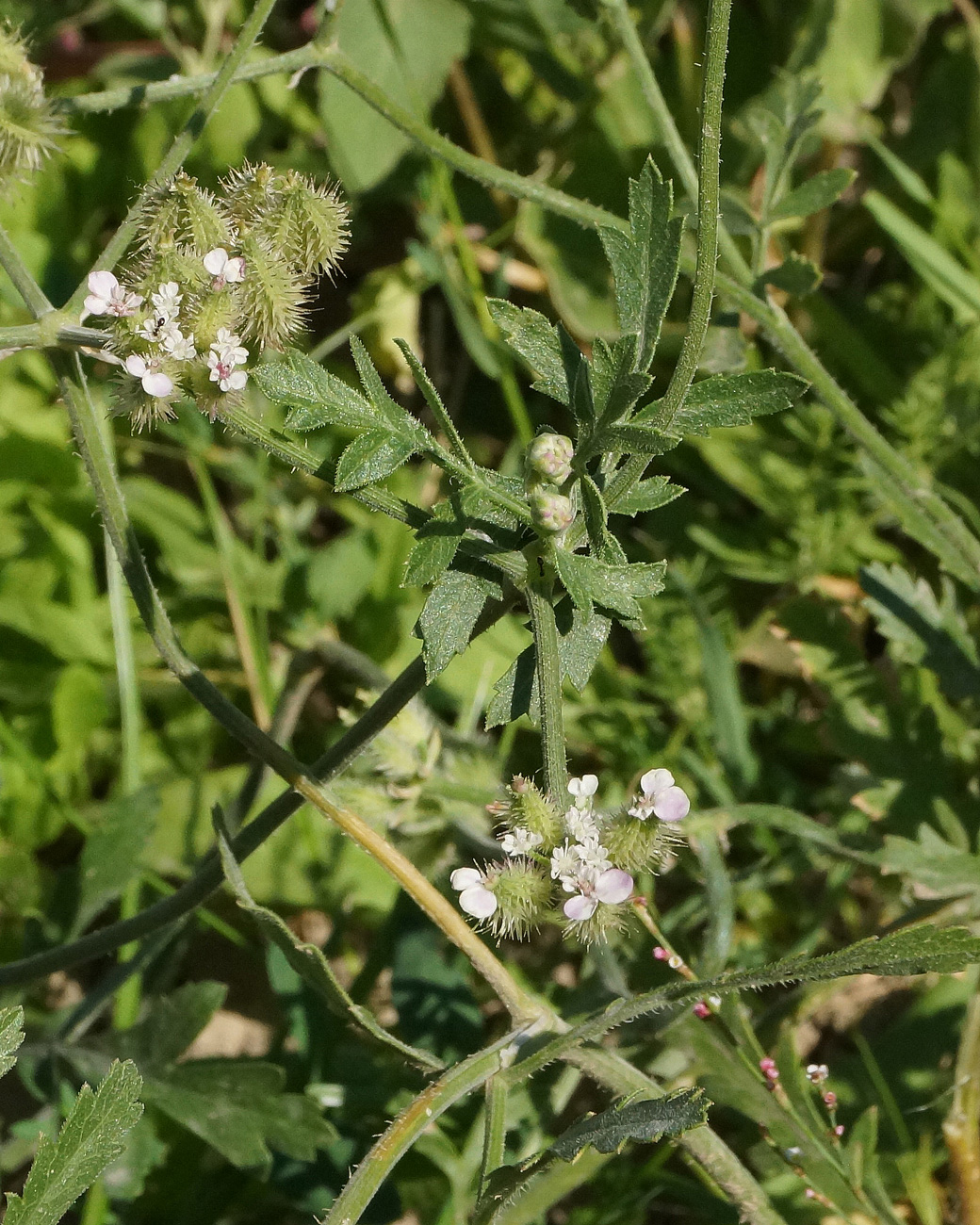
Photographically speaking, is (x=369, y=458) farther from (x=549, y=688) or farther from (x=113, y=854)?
(x=113, y=854)

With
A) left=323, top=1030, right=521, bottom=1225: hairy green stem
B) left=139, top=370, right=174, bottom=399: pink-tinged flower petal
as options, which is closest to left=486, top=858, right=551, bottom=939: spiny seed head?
left=323, top=1030, right=521, bottom=1225: hairy green stem

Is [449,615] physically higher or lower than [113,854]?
higher

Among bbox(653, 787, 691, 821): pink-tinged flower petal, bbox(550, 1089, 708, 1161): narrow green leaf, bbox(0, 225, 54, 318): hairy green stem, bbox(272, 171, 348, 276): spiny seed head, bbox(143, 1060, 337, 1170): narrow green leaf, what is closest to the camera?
bbox(550, 1089, 708, 1161): narrow green leaf

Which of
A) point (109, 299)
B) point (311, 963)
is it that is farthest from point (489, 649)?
point (109, 299)

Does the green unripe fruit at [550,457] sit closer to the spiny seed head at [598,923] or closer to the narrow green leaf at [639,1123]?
the spiny seed head at [598,923]

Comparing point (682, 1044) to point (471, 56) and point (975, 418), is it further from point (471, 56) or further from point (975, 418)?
point (471, 56)

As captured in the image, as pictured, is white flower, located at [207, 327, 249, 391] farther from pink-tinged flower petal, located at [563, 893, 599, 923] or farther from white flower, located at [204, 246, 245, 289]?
pink-tinged flower petal, located at [563, 893, 599, 923]
